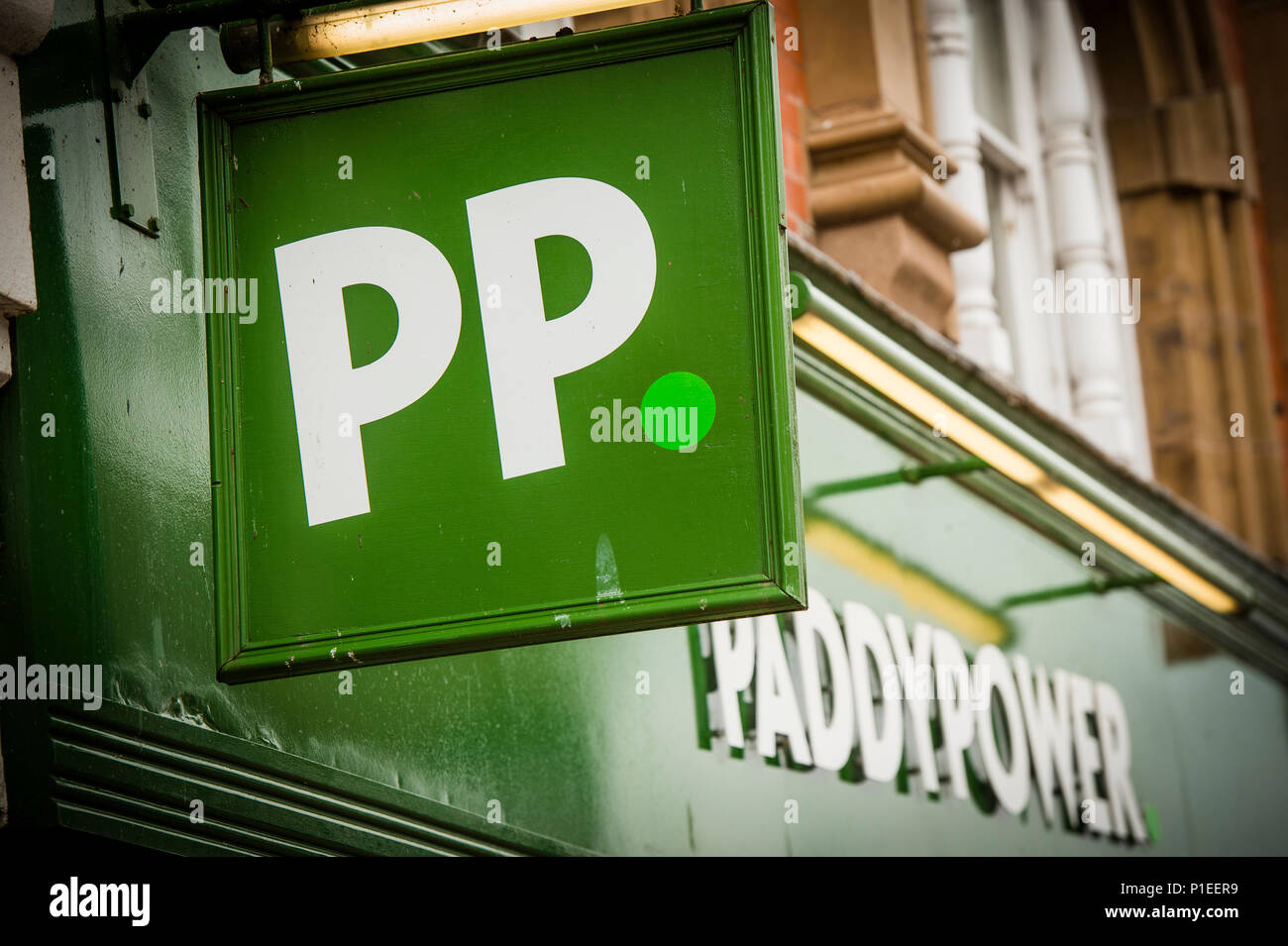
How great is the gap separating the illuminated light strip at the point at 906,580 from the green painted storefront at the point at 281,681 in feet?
0.05

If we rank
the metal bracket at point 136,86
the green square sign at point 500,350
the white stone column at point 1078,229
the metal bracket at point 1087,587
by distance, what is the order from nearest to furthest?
the green square sign at point 500,350, the metal bracket at point 136,86, the metal bracket at point 1087,587, the white stone column at point 1078,229

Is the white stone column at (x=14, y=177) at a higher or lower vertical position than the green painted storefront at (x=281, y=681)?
higher

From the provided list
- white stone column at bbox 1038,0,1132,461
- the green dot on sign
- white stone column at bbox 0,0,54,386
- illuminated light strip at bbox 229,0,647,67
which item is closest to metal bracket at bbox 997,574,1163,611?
white stone column at bbox 1038,0,1132,461

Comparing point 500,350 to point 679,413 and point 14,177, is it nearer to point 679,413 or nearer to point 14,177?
point 679,413

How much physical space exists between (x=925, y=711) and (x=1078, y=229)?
12.9ft

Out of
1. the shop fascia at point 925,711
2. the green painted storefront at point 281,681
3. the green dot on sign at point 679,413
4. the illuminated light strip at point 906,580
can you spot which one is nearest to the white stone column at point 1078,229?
the shop fascia at point 925,711

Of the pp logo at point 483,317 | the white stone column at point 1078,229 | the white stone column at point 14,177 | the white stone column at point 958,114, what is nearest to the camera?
the pp logo at point 483,317

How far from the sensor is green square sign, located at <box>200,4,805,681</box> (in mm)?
3068

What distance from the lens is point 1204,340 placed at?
10203 millimetres

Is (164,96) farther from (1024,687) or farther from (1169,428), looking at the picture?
(1169,428)

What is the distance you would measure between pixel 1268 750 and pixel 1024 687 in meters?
3.04

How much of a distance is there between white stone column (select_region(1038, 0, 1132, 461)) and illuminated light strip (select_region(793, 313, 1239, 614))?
66.4 inches

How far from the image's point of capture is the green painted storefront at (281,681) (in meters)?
3.36

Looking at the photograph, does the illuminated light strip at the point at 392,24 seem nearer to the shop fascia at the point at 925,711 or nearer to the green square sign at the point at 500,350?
the green square sign at the point at 500,350
